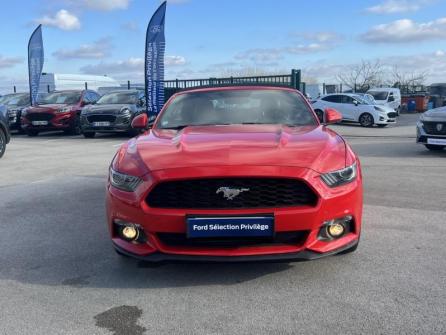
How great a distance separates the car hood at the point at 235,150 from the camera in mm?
3400

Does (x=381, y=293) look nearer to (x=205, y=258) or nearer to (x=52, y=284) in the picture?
(x=205, y=258)

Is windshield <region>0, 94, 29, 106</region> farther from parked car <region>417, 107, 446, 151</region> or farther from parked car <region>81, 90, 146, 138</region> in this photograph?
parked car <region>417, 107, 446, 151</region>

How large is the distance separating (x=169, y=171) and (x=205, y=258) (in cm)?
65

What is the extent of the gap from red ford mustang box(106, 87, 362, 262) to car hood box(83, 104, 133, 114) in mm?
11937

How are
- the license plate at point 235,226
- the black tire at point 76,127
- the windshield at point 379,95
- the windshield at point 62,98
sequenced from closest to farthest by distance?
the license plate at point 235,226 → the black tire at point 76,127 → the windshield at point 62,98 → the windshield at point 379,95

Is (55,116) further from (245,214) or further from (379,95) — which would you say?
(379,95)

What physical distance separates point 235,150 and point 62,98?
52.1ft

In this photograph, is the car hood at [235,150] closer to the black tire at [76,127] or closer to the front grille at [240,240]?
the front grille at [240,240]

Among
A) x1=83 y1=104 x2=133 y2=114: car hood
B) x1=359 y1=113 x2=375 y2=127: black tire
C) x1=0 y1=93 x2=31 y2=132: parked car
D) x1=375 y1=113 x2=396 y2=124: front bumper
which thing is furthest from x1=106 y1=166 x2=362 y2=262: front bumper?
x1=359 y1=113 x2=375 y2=127: black tire

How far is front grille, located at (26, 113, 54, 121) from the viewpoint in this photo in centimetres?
1672

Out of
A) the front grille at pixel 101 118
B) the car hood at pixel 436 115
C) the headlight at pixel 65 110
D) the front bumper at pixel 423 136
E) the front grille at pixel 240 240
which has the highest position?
the headlight at pixel 65 110

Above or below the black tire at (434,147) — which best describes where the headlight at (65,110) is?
above

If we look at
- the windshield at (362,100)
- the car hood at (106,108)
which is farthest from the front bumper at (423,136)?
the windshield at (362,100)

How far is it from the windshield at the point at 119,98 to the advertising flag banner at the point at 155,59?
0.67 metres
